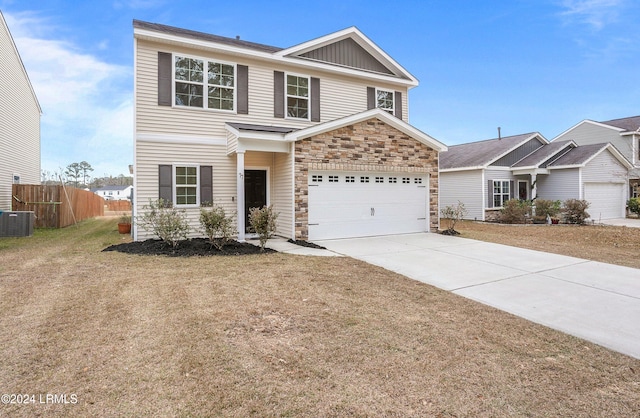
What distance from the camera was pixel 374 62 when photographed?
46.7 ft

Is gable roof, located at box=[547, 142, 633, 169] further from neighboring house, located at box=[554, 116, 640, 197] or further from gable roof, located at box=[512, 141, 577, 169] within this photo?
neighboring house, located at box=[554, 116, 640, 197]

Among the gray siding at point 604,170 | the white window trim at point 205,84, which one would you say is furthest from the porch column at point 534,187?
the white window trim at point 205,84

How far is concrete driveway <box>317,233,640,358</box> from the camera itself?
435 cm

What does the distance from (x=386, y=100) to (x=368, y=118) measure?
3479 millimetres

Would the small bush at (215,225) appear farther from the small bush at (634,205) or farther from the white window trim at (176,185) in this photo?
the small bush at (634,205)

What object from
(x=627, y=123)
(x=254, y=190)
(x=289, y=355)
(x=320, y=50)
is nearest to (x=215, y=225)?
(x=254, y=190)

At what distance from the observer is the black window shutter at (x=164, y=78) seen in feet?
34.5

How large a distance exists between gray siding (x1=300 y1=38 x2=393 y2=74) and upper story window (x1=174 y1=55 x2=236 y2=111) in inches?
120

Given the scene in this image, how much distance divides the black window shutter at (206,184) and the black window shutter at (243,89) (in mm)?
2247

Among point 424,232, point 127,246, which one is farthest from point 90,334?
point 424,232

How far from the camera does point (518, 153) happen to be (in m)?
21.2

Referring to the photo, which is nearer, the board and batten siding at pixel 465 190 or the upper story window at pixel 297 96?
the upper story window at pixel 297 96

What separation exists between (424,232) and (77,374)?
1141 centimetres

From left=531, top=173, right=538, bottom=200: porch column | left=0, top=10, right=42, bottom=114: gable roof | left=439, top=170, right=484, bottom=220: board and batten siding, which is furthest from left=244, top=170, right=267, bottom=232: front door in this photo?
left=531, top=173, right=538, bottom=200: porch column
